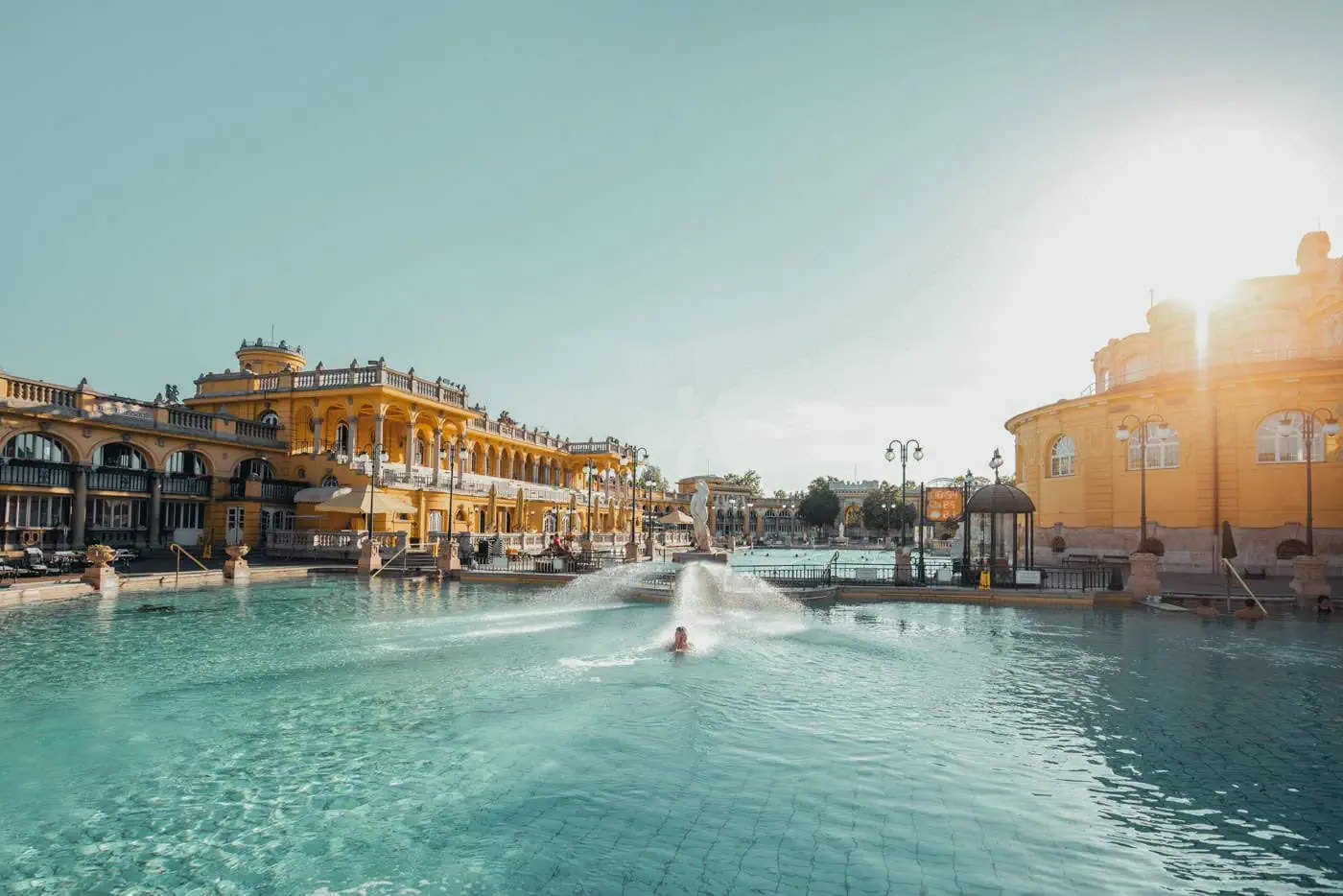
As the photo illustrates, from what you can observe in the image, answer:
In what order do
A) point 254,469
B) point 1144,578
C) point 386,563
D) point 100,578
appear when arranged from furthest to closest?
point 254,469, point 386,563, point 1144,578, point 100,578

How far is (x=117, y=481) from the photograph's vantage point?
34.8 meters

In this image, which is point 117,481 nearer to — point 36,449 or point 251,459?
point 36,449

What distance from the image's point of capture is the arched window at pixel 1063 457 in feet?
135

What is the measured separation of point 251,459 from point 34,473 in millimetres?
11040

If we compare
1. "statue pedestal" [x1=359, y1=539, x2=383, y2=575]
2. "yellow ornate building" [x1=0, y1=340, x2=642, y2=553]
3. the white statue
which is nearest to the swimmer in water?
the white statue

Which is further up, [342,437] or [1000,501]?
[342,437]

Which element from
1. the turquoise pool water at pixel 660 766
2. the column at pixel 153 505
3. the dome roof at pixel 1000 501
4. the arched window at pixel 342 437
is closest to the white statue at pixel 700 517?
the turquoise pool water at pixel 660 766

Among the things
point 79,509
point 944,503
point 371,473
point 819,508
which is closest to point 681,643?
point 371,473

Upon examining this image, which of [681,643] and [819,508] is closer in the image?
[681,643]

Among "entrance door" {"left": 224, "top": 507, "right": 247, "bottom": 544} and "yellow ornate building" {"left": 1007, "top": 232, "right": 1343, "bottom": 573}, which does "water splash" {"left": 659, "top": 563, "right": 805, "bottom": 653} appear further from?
"entrance door" {"left": 224, "top": 507, "right": 247, "bottom": 544}

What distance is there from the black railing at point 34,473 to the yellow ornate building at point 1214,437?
44.4 m

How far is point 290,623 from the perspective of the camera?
67.6 ft

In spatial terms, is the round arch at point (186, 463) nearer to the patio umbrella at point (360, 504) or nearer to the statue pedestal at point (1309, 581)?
the patio umbrella at point (360, 504)

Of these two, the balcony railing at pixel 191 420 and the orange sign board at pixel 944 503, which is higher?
the balcony railing at pixel 191 420
